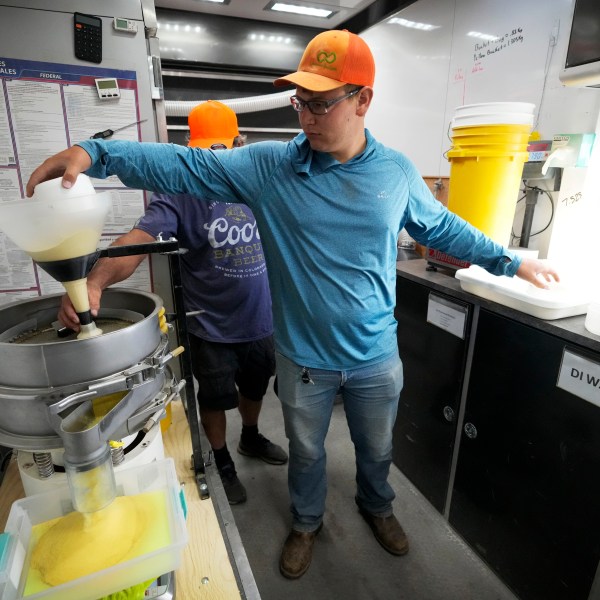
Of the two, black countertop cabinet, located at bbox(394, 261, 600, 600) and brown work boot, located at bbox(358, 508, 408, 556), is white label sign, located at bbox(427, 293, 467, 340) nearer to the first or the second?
black countertop cabinet, located at bbox(394, 261, 600, 600)

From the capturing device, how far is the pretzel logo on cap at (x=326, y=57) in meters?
1.08

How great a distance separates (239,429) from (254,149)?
1735mm

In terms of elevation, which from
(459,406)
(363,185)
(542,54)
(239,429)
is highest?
(542,54)

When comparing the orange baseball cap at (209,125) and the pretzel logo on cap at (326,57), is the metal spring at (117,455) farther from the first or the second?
the orange baseball cap at (209,125)

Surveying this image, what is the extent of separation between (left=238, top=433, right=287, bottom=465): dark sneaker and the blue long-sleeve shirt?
1.02 meters

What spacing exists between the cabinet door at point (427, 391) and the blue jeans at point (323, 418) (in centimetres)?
30

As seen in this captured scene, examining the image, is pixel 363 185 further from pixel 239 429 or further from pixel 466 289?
pixel 239 429

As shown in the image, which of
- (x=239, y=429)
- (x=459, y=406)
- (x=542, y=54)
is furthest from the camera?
(x=239, y=429)

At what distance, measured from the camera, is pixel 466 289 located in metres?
1.47

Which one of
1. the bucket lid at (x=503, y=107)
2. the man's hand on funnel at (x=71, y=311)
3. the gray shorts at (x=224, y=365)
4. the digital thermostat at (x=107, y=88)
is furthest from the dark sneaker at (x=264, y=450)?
the bucket lid at (x=503, y=107)

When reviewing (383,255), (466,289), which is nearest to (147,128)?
(383,255)

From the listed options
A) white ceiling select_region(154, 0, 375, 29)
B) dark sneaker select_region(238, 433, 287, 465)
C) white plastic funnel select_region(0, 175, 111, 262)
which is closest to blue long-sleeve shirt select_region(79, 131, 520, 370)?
white plastic funnel select_region(0, 175, 111, 262)

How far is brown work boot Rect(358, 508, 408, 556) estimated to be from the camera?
1607 mm

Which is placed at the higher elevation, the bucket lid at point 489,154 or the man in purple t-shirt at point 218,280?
the bucket lid at point 489,154
